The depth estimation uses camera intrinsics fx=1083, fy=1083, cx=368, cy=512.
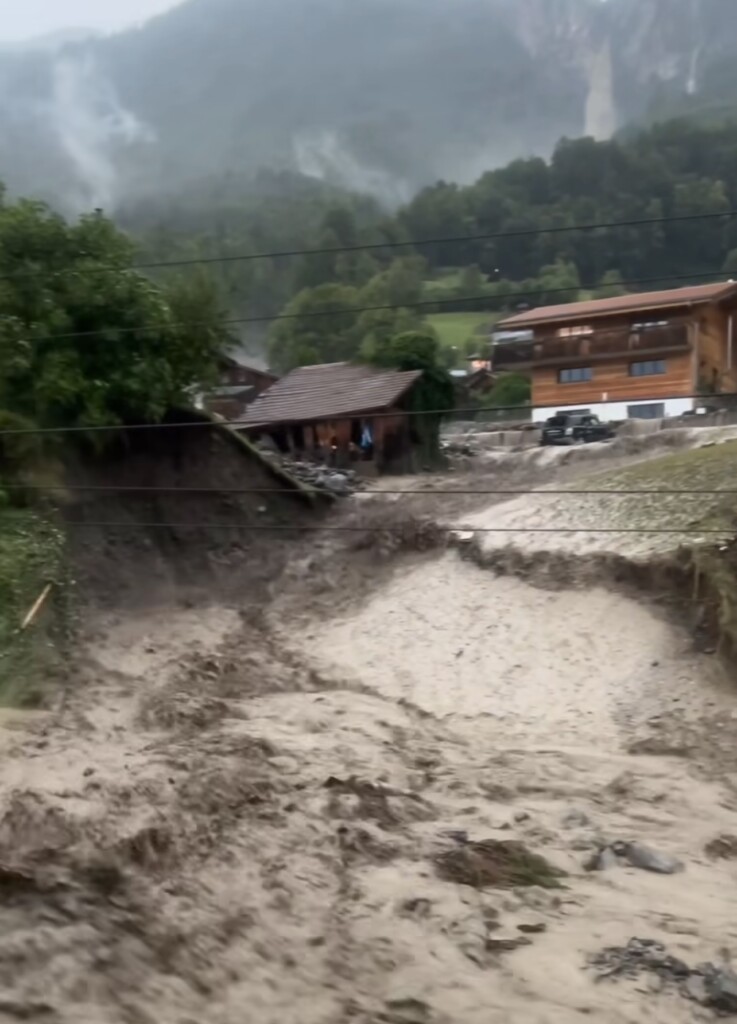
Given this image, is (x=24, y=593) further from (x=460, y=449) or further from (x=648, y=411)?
(x=460, y=449)

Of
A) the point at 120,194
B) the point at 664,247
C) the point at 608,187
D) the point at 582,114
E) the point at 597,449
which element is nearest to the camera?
the point at 664,247

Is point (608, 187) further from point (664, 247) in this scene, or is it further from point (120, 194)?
point (120, 194)

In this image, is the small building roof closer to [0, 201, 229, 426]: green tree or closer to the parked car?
the parked car

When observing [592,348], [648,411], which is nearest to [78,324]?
[592,348]

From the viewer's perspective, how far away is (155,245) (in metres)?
23.7

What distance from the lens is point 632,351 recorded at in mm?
16453

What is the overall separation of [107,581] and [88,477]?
226cm

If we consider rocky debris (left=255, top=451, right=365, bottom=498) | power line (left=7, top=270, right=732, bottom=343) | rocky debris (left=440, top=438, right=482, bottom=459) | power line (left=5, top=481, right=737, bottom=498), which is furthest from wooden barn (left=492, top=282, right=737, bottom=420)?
rocky debris (left=255, top=451, right=365, bottom=498)

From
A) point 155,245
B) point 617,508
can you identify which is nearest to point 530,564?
point 617,508

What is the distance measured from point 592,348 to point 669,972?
35.1ft

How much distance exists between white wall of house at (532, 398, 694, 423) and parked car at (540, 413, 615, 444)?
0.42 m

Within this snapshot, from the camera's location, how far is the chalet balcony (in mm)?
15695

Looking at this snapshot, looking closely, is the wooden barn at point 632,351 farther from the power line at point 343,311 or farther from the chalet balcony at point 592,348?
the power line at point 343,311

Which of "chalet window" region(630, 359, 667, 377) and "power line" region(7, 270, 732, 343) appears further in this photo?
"chalet window" region(630, 359, 667, 377)
